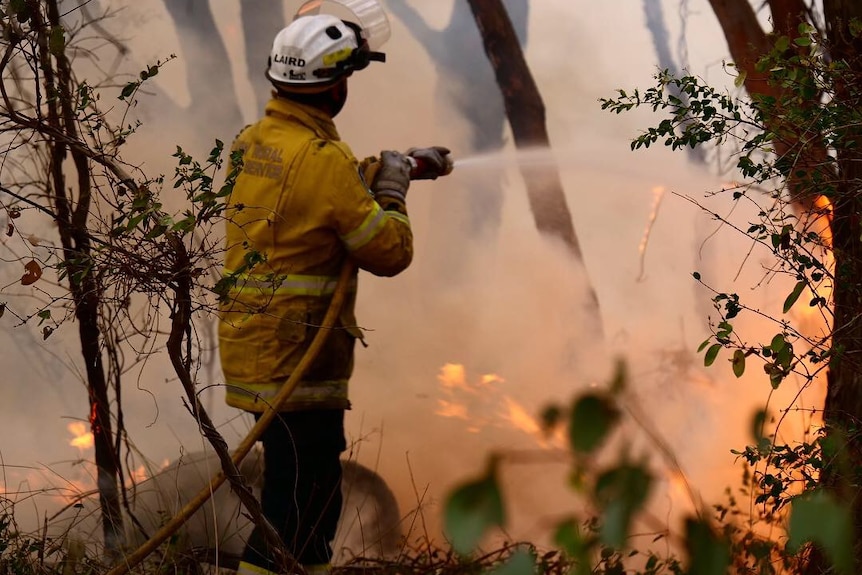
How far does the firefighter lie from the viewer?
2.92 metres

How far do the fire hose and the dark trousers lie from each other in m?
0.15

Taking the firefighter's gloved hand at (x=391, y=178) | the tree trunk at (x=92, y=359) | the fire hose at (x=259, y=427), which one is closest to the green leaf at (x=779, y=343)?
the fire hose at (x=259, y=427)

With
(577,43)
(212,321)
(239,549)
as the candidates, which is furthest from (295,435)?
(577,43)

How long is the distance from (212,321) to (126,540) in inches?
40.5

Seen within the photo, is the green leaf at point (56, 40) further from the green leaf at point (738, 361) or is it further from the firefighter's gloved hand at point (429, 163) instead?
the green leaf at point (738, 361)

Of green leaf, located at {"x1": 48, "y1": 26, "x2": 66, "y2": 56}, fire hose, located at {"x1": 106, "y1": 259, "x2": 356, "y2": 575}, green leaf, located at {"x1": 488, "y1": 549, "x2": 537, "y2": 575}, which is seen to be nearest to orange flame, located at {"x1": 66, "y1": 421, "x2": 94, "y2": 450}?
fire hose, located at {"x1": 106, "y1": 259, "x2": 356, "y2": 575}

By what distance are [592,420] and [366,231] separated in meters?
2.39

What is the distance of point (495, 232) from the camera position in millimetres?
4297

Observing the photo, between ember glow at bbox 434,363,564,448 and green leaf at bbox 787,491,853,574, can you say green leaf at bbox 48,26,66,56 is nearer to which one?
green leaf at bbox 787,491,853,574

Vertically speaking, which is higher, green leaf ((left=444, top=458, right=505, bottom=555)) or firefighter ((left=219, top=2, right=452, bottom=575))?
firefighter ((left=219, top=2, right=452, bottom=575))

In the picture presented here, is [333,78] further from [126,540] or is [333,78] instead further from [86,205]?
[126,540]

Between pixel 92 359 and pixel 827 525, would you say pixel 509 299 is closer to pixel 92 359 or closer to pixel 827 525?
pixel 92 359

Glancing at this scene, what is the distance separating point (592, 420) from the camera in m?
0.56

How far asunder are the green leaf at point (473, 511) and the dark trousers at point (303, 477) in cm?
248
